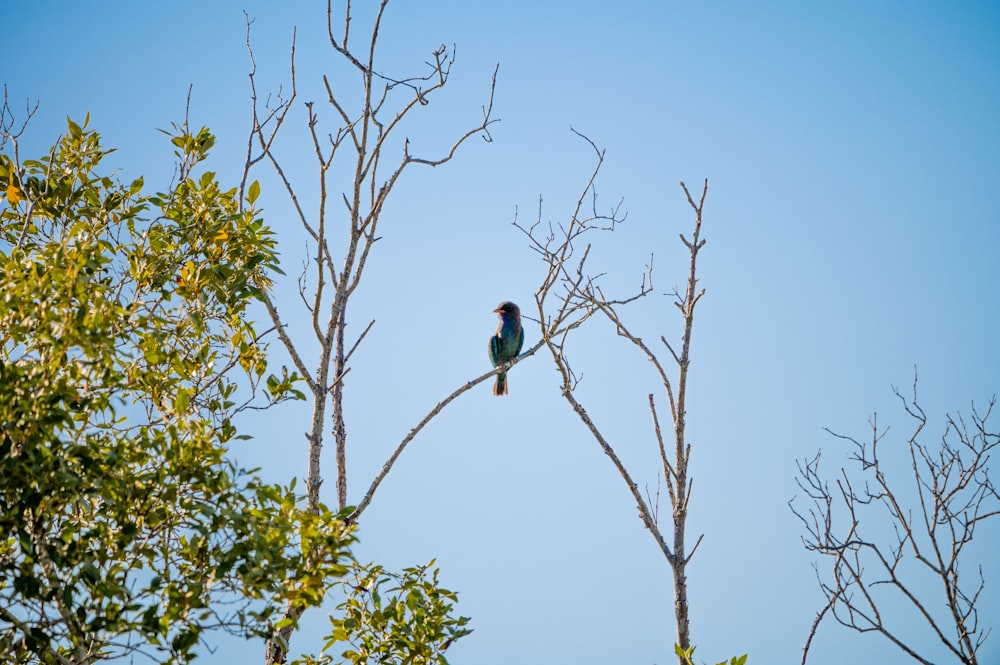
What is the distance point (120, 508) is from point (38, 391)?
518 millimetres

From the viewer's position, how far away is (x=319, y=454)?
5.34 m

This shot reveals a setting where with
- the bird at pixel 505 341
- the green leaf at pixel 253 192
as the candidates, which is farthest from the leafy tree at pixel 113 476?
the bird at pixel 505 341

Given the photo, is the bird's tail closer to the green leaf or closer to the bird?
the bird

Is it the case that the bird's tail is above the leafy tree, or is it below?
above

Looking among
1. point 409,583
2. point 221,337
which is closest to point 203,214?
point 221,337

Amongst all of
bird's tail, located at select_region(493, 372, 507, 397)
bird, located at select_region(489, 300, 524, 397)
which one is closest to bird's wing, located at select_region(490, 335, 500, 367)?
bird, located at select_region(489, 300, 524, 397)

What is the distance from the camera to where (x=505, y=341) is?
11188mm

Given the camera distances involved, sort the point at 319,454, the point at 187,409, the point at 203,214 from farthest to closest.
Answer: the point at 319,454 < the point at 203,214 < the point at 187,409

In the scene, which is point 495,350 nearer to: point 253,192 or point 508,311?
point 508,311

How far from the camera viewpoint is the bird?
11188 mm

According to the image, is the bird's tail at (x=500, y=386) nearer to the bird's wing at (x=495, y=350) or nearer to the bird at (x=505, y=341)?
the bird at (x=505, y=341)

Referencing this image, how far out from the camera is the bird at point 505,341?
440 inches

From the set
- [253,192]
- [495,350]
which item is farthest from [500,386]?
[253,192]

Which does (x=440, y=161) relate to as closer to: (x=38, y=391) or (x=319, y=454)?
(x=319, y=454)
